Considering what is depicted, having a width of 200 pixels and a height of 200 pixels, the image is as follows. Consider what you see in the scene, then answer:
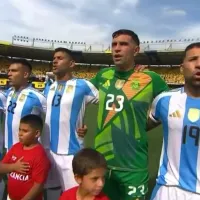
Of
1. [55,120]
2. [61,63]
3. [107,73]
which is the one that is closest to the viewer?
[107,73]

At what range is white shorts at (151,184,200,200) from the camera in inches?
78.6

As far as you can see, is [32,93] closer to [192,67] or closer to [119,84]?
[119,84]

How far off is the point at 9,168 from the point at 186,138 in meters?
1.62

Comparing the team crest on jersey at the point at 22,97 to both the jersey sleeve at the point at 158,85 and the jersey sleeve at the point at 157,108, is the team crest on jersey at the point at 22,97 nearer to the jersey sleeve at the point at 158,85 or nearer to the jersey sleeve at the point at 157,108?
the jersey sleeve at the point at 158,85

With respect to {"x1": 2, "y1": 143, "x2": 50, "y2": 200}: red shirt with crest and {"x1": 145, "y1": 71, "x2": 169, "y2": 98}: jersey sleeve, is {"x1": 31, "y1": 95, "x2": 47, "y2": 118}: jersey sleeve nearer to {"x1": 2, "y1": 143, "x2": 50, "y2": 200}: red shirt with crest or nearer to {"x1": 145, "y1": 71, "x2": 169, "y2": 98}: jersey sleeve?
{"x1": 2, "y1": 143, "x2": 50, "y2": 200}: red shirt with crest

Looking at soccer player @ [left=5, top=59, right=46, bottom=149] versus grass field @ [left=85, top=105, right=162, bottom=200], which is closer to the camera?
soccer player @ [left=5, top=59, right=46, bottom=149]

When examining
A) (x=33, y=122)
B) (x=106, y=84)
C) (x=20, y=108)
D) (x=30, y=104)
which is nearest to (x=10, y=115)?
(x=20, y=108)

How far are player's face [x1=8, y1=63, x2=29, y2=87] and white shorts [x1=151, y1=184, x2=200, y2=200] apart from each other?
232 centimetres

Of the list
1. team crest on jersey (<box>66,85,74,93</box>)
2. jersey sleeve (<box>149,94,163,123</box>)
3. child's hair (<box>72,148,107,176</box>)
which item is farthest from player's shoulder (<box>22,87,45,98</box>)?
child's hair (<box>72,148,107,176</box>)

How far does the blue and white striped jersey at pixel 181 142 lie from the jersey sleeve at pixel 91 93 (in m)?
1.32

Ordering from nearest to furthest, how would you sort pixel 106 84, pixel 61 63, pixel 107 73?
1. pixel 106 84
2. pixel 107 73
3. pixel 61 63

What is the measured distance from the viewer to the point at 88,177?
80.8 inches

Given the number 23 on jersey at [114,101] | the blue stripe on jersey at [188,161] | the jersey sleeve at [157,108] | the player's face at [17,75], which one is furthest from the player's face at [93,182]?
the player's face at [17,75]

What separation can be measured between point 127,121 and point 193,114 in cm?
82
